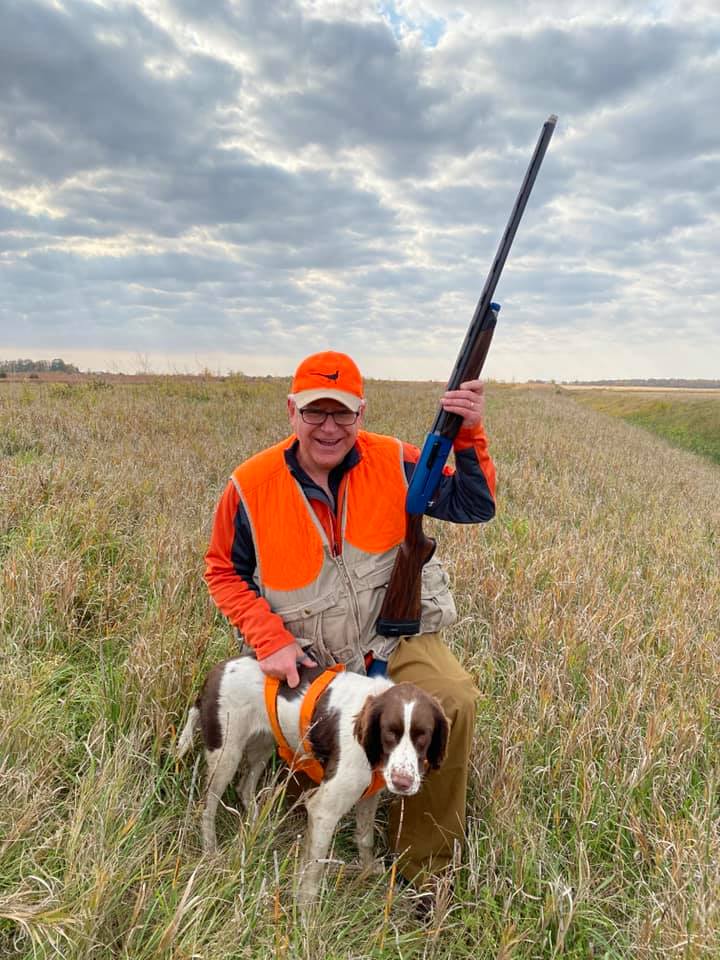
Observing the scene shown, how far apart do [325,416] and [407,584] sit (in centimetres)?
86

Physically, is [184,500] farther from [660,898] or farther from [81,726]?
[660,898]

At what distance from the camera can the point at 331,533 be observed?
3.07m

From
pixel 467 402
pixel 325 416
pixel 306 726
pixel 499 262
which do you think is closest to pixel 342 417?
pixel 325 416

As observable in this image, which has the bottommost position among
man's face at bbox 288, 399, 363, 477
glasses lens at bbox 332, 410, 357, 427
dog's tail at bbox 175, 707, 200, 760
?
dog's tail at bbox 175, 707, 200, 760

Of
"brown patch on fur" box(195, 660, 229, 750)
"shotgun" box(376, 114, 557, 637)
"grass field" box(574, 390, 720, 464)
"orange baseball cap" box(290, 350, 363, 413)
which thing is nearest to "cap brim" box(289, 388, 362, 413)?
"orange baseball cap" box(290, 350, 363, 413)

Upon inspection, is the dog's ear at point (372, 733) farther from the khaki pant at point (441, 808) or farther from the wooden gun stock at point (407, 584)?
the wooden gun stock at point (407, 584)

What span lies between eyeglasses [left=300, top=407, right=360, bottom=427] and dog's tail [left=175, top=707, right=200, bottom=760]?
4.50 ft

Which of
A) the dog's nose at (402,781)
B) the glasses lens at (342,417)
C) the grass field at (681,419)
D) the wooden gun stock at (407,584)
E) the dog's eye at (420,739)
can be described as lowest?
the grass field at (681,419)

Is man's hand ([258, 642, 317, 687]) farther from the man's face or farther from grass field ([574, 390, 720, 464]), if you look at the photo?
grass field ([574, 390, 720, 464])

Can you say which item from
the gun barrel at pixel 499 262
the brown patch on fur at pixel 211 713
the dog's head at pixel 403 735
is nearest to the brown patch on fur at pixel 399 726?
the dog's head at pixel 403 735

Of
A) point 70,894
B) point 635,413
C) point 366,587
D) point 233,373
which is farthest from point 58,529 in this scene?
point 635,413

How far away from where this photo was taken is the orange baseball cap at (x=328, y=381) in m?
2.91

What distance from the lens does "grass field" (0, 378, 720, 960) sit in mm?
2051

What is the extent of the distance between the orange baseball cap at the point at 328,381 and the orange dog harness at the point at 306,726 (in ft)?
3.92
